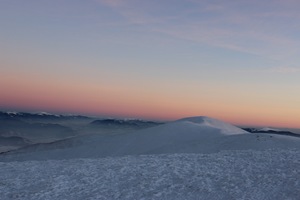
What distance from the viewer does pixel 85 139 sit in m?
46.6

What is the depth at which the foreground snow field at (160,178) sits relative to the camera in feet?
43.0

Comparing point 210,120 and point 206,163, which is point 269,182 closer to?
point 206,163

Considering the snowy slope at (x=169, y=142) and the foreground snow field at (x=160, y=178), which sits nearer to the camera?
the foreground snow field at (x=160, y=178)

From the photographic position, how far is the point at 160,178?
14586mm

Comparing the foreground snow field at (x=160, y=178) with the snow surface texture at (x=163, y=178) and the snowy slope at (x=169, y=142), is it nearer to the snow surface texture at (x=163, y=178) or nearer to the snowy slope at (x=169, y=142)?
the snow surface texture at (x=163, y=178)

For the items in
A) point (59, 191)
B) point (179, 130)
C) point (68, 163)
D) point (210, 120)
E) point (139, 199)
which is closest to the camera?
point (139, 199)

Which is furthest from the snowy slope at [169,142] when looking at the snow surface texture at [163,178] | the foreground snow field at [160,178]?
the foreground snow field at [160,178]

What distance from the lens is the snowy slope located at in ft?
86.2

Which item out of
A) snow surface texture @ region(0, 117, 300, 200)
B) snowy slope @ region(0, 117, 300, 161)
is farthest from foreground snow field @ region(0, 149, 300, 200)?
snowy slope @ region(0, 117, 300, 161)

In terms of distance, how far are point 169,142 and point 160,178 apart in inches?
814

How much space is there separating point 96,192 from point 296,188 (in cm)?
703

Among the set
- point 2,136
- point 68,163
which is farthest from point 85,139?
point 2,136

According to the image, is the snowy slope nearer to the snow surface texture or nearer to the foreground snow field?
the snow surface texture

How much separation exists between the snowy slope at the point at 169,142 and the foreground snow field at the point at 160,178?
7.92 m
